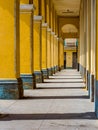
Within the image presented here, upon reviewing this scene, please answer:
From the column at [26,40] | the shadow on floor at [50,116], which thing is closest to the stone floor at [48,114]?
the shadow on floor at [50,116]

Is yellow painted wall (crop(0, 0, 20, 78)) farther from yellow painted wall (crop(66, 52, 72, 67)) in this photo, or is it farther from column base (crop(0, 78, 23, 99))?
yellow painted wall (crop(66, 52, 72, 67))

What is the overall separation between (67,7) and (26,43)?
27.5 m

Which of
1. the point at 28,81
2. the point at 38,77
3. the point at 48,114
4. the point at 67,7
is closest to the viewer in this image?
the point at 48,114

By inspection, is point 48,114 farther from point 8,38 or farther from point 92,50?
point 8,38

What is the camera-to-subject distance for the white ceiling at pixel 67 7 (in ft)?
149

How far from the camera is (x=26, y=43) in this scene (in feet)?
74.3

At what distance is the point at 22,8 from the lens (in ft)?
73.6

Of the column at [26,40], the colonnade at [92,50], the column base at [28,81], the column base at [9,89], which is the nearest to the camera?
the colonnade at [92,50]

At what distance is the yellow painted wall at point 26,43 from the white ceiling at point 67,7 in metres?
22.5

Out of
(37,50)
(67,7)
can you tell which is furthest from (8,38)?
(67,7)

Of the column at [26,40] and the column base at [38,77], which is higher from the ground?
the column at [26,40]

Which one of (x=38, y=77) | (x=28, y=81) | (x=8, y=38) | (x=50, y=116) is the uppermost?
(x=8, y=38)

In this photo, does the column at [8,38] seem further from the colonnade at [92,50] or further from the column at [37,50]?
the column at [37,50]

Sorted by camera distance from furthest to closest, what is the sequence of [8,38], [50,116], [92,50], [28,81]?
1. [28,81]
2. [8,38]
3. [92,50]
4. [50,116]
